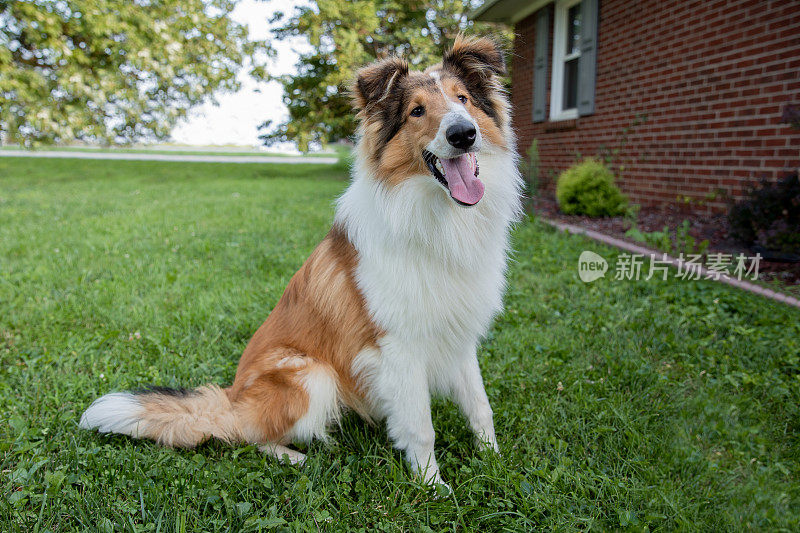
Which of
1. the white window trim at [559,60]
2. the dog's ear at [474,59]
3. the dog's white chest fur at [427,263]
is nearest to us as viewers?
the dog's white chest fur at [427,263]

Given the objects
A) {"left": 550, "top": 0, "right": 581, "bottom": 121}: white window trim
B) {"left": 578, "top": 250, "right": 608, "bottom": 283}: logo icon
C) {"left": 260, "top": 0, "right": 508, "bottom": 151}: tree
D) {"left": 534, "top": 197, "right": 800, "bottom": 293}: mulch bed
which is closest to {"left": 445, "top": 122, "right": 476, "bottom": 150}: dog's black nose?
{"left": 578, "top": 250, "right": 608, "bottom": 283}: logo icon

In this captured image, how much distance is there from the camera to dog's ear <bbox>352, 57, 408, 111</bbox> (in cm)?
227

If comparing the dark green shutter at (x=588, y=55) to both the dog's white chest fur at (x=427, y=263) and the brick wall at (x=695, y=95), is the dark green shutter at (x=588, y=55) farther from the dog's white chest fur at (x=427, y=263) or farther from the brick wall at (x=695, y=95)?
the dog's white chest fur at (x=427, y=263)

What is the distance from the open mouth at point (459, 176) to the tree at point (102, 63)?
41.7 feet

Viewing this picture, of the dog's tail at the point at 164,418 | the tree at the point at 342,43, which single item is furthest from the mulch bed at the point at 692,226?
the tree at the point at 342,43

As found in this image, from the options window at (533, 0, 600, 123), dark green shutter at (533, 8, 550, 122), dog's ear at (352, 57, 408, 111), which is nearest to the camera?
dog's ear at (352, 57, 408, 111)

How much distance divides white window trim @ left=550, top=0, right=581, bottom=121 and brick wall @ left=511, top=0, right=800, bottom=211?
2.50 feet

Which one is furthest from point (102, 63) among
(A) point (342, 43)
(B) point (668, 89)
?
(B) point (668, 89)

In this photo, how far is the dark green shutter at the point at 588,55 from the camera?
7.74 m

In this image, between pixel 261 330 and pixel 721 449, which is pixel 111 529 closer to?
pixel 261 330

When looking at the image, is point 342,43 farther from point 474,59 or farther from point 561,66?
point 474,59

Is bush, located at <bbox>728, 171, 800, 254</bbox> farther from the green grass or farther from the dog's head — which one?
the dog's head

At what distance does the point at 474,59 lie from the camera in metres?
2.42

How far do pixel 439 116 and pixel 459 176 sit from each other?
0.28 m
